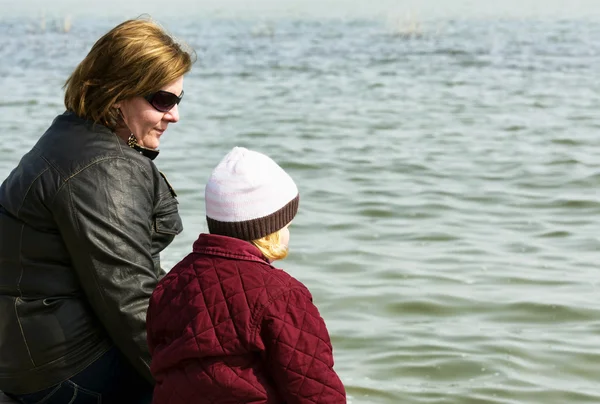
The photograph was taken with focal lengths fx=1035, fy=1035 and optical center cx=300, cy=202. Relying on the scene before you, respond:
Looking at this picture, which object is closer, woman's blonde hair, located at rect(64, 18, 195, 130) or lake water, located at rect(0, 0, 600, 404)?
woman's blonde hair, located at rect(64, 18, 195, 130)

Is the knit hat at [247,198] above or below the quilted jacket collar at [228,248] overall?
above

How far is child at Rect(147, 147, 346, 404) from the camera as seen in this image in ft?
8.95

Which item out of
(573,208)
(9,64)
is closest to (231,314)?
(573,208)

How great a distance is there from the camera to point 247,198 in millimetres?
2863

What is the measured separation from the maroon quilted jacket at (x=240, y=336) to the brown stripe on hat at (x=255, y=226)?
69 millimetres

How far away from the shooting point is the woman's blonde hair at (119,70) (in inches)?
128

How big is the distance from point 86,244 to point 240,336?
652mm

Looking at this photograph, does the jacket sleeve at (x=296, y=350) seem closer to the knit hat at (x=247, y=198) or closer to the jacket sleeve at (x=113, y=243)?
the knit hat at (x=247, y=198)

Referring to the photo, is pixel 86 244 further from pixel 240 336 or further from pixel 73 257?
pixel 240 336

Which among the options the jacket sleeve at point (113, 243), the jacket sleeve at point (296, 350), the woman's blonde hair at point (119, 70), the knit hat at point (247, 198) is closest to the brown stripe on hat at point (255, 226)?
the knit hat at point (247, 198)

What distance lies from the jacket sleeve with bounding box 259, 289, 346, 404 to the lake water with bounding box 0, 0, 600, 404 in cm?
230

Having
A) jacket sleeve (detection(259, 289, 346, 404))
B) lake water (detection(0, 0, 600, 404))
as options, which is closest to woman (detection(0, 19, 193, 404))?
jacket sleeve (detection(259, 289, 346, 404))

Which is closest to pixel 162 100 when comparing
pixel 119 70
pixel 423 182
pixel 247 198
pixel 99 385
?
pixel 119 70

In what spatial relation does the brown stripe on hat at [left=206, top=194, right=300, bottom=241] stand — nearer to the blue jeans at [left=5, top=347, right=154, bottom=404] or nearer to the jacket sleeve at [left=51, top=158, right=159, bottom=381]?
the jacket sleeve at [left=51, top=158, right=159, bottom=381]
